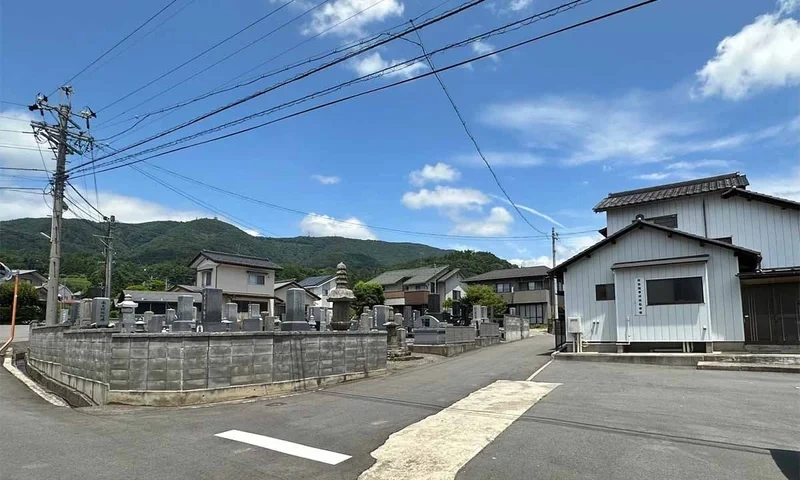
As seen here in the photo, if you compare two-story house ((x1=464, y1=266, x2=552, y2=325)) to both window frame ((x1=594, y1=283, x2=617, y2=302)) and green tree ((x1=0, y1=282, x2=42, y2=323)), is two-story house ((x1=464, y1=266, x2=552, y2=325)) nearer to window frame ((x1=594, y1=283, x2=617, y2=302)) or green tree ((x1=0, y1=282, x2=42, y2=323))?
window frame ((x1=594, y1=283, x2=617, y2=302))

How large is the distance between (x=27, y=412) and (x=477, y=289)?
41.2m

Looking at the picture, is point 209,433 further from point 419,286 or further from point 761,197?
point 419,286

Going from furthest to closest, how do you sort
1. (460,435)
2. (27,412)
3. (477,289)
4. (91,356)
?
1. (477,289)
2. (91,356)
3. (27,412)
4. (460,435)

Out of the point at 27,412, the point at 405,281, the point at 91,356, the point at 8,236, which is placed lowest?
the point at 27,412

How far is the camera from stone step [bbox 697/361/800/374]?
13464mm

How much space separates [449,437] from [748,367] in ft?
38.5

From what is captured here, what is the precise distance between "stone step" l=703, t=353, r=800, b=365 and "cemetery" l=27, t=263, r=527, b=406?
1062 centimetres

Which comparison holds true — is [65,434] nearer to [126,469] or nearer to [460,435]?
[126,469]

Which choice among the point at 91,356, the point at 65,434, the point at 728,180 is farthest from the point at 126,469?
the point at 728,180

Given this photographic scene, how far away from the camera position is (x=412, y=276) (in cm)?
5953

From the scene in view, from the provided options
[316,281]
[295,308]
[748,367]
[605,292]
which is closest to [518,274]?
[316,281]

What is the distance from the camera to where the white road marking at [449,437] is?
5.71 metres

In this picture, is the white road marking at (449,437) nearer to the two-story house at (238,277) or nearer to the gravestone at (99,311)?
the gravestone at (99,311)

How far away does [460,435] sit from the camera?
724cm
